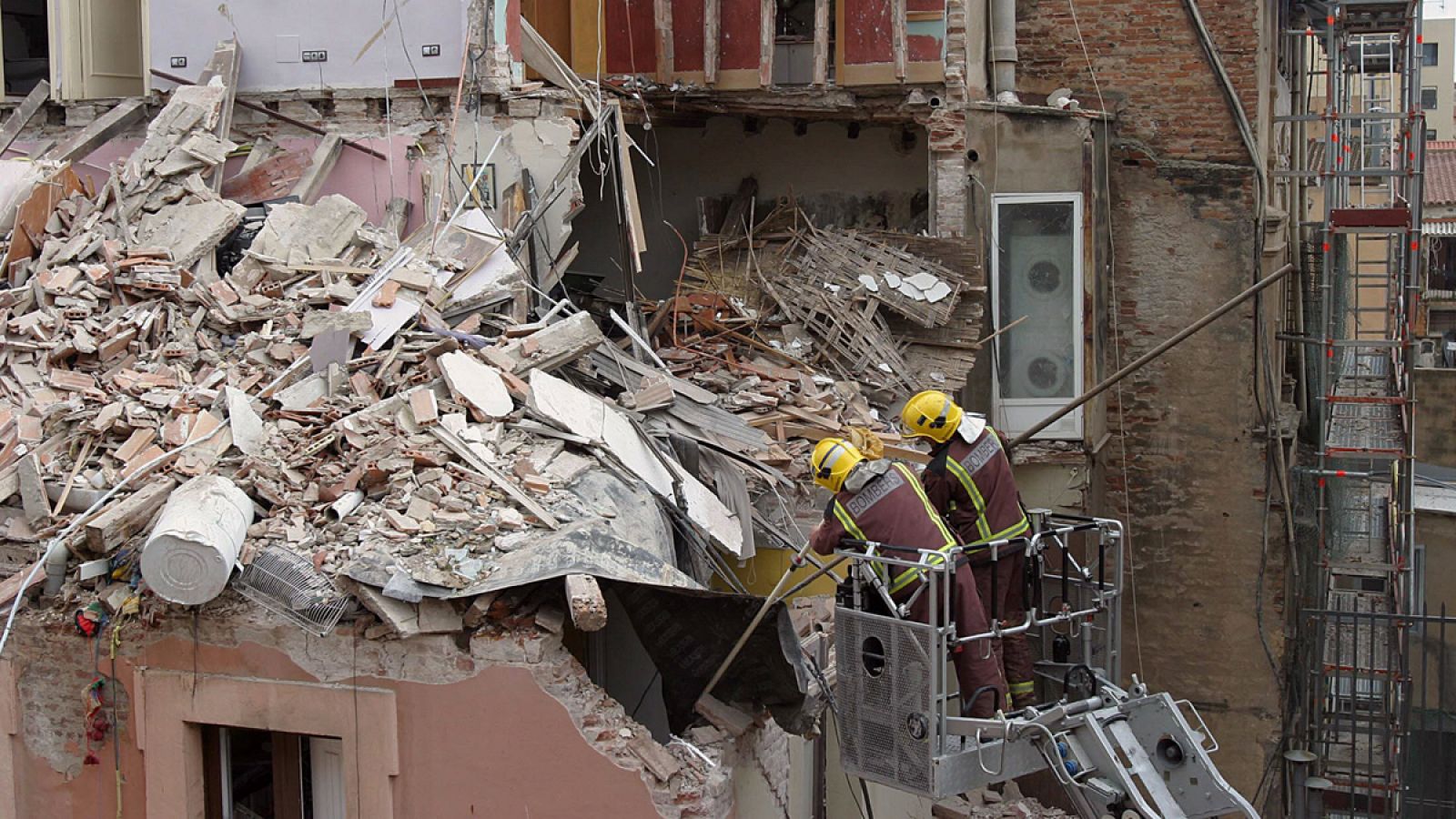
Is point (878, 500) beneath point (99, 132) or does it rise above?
beneath

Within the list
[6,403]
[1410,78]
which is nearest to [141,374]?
[6,403]

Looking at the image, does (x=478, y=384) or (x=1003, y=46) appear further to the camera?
(x=1003, y=46)

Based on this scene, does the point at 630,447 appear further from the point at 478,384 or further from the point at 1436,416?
the point at 1436,416

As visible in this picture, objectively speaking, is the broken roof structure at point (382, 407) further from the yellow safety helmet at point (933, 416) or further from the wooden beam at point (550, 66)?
the yellow safety helmet at point (933, 416)

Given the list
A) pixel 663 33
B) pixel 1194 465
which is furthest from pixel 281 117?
pixel 1194 465

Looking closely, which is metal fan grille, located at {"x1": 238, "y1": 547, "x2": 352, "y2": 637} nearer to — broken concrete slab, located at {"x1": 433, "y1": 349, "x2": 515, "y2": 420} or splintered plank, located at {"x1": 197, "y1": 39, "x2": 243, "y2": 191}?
broken concrete slab, located at {"x1": 433, "y1": 349, "x2": 515, "y2": 420}

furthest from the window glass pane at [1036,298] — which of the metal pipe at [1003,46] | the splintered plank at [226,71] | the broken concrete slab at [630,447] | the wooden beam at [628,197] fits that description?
the splintered plank at [226,71]

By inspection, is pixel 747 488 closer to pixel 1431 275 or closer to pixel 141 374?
pixel 141 374

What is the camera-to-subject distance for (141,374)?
905 cm

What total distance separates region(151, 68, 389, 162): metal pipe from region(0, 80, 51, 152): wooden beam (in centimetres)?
116

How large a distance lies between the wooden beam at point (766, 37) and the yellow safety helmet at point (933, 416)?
244 inches

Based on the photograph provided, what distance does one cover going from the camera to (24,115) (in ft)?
42.0

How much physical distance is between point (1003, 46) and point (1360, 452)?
4666mm

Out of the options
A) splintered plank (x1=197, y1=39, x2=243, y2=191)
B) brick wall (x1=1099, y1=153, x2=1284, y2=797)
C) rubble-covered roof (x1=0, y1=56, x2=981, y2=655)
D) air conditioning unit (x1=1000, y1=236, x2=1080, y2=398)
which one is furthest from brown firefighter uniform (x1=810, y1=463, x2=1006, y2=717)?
brick wall (x1=1099, y1=153, x2=1284, y2=797)
